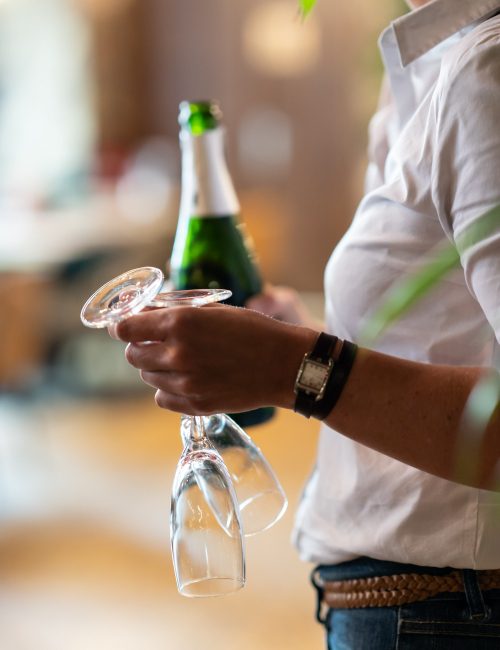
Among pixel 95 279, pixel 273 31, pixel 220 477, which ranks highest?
pixel 220 477

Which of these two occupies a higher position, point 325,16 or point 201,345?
point 201,345

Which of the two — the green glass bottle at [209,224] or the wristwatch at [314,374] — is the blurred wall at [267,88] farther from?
the wristwatch at [314,374]

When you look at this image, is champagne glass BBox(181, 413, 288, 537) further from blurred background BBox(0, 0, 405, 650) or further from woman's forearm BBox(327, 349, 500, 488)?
blurred background BBox(0, 0, 405, 650)

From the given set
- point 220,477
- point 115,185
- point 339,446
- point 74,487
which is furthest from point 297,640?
point 115,185

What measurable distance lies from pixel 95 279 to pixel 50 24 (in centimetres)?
198

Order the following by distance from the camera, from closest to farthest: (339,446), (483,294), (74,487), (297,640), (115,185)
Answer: (483,294) < (339,446) < (297,640) < (74,487) < (115,185)

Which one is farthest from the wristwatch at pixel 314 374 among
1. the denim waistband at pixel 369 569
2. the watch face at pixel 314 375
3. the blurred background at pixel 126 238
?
the blurred background at pixel 126 238

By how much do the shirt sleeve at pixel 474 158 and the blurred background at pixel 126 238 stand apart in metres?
2.09

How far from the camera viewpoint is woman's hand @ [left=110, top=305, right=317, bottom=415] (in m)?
0.67

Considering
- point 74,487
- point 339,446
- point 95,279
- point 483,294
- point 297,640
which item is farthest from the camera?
point 95,279

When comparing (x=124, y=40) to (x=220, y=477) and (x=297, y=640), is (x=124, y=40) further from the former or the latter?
(x=220, y=477)

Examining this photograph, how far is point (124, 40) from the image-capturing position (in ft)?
20.8

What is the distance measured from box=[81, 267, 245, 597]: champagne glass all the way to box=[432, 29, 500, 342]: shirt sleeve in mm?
193

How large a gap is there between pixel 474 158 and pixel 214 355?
0.24m
